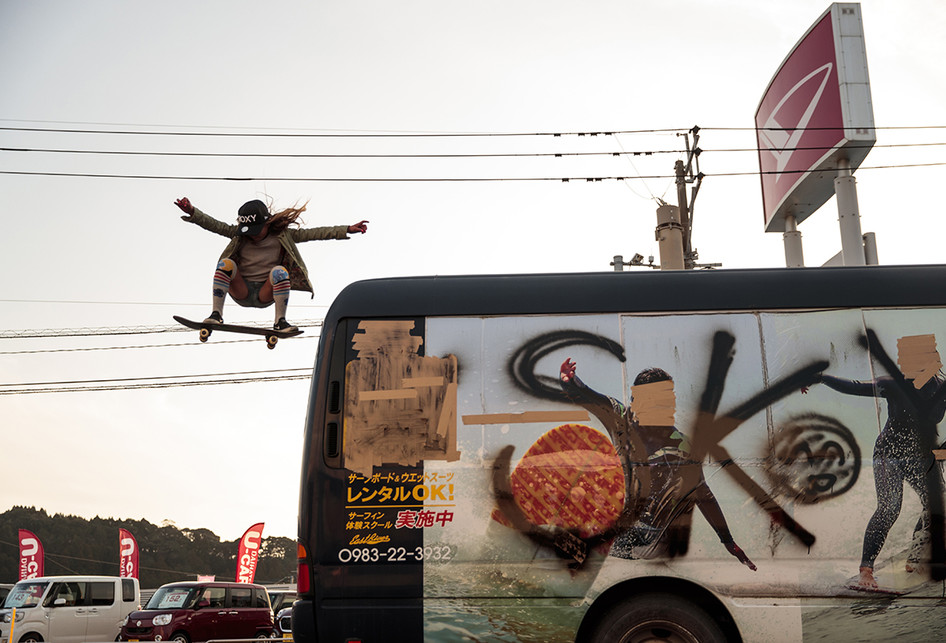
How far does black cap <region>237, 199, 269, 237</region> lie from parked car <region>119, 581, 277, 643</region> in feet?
30.0

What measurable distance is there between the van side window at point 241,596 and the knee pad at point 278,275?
29.8 feet

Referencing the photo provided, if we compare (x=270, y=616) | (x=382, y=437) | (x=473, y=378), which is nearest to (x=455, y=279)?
(x=473, y=378)

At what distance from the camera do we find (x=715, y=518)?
6.14m

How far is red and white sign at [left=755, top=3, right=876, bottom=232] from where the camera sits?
16.6 m

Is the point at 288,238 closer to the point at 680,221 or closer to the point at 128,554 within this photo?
the point at 680,221

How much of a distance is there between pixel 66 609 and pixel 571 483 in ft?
53.4

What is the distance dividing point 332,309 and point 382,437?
3.76 ft

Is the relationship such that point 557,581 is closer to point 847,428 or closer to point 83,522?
point 847,428

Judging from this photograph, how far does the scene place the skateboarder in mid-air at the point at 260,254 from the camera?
43.8ft

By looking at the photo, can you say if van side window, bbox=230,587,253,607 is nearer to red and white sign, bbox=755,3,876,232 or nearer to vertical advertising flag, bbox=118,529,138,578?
vertical advertising flag, bbox=118,529,138,578

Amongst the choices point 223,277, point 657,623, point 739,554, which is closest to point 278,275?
point 223,277

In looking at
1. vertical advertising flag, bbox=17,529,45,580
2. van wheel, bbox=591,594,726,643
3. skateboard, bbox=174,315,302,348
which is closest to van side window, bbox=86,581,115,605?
skateboard, bbox=174,315,302,348

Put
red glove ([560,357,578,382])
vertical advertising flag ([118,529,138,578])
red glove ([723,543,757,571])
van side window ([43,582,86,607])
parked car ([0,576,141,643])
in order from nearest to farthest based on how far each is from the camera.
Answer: red glove ([723,543,757,571]) → red glove ([560,357,578,382]) → parked car ([0,576,141,643]) → van side window ([43,582,86,607]) → vertical advertising flag ([118,529,138,578])

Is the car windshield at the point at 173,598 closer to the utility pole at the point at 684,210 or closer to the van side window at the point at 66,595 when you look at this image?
the van side window at the point at 66,595
